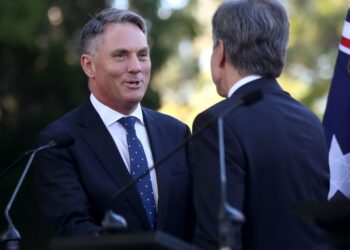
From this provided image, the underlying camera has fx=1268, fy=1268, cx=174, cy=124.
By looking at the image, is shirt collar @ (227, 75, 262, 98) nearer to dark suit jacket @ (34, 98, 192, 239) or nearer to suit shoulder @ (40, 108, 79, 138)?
dark suit jacket @ (34, 98, 192, 239)

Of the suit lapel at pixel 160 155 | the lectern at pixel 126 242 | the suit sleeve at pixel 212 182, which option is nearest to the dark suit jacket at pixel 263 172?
the suit sleeve at pixel 212 182

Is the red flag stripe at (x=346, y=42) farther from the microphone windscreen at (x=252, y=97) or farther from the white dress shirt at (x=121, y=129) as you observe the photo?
the microphone windscreen at (x=252, y=97)

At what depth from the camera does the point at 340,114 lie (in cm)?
792

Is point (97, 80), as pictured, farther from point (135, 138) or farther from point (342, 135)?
point (342, 135)

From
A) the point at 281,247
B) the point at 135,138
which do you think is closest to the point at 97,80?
the point at 135,138

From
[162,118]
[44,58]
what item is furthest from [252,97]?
[44,58]

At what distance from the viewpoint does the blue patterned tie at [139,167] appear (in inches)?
261

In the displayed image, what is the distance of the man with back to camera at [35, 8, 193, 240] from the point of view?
→ 649 centimetres

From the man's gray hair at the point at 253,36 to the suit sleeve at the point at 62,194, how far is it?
3.66ft

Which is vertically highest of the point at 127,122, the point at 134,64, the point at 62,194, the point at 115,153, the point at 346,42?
the point at 134,64

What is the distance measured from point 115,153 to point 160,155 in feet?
0.81

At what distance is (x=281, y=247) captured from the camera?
5863 mm

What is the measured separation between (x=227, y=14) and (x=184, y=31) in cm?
1164

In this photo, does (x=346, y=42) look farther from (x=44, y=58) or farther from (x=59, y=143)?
(x=44, y=58)
